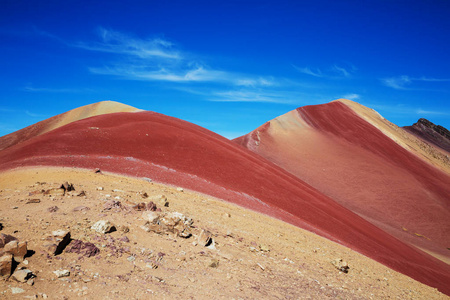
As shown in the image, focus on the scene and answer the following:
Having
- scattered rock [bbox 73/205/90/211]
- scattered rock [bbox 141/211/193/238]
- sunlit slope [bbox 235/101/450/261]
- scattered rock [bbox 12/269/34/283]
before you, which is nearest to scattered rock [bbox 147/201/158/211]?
scattered rock [bbox 141/211/193/238]

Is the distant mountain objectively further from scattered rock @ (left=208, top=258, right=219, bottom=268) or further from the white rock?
the white rock

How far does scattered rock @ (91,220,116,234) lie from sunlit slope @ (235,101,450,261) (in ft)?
88.9

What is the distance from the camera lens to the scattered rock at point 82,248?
598 cm

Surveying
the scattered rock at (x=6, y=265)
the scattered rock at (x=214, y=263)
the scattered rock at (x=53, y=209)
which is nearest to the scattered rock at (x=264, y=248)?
the scattered rock at (x=214, y=263)

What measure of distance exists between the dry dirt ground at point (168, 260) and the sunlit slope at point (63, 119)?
88.3ft

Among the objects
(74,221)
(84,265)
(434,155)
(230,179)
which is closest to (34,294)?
(84,265)

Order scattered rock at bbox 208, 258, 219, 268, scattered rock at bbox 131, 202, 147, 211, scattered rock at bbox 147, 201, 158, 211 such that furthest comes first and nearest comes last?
scattered rock at bbox 147, 201, 158, 211 < scattered rock at bbox 131, 202, 147, 211 < scattered rock at bbox 208, 258, 219, 268

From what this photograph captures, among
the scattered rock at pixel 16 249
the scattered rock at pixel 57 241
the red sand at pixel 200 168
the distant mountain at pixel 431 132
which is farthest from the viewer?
the distant mountain at pixel 431 132

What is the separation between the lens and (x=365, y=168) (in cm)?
3625

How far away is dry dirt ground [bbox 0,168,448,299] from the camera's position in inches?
213

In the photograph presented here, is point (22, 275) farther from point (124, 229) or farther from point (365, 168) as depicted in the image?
point (365, 168)

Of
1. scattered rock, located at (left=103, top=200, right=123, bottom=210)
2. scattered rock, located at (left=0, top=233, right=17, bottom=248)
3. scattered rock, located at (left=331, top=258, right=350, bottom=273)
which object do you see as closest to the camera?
scattered rock, located at (left=0, top=233, right=17, bottom=248)

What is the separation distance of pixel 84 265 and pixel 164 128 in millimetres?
16527

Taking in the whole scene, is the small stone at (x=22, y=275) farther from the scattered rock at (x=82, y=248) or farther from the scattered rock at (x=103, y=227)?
the scattered rock at (x=103, y=227)
